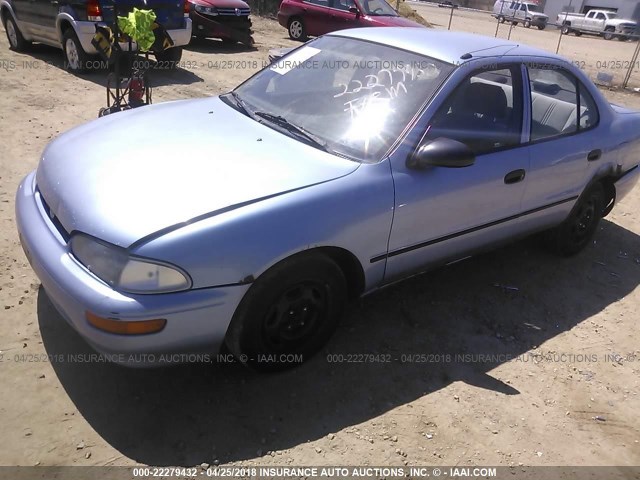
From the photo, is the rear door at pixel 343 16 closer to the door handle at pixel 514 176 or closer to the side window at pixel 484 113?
the side window at pixel 484 113

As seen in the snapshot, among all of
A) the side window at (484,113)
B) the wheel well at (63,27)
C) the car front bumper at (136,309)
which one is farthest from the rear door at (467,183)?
the wheel well at (63,27)

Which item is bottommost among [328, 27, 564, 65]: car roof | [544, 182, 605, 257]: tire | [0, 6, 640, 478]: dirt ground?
[0, 6, 640, 478]: dirt ground

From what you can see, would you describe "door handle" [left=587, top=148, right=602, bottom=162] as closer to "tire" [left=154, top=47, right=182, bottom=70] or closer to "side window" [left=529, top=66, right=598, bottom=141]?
"side window" [left=529, top=66, right=598, bottom=141]

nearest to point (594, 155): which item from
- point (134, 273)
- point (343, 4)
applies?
point (134, 273)

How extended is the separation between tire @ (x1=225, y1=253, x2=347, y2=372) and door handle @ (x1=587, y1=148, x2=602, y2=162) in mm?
2343

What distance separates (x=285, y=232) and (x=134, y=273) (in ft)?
2.25

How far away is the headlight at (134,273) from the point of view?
91.4 inches

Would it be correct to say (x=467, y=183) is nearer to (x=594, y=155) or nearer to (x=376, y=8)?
(x=594, y=155)

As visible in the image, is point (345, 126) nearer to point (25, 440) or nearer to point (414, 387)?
point (414, 387)

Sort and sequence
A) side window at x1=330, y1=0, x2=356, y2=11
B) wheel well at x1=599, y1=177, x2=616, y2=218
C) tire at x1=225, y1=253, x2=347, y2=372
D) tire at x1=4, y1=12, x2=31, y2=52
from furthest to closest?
side window at x1=330, y1=0, x2=356, y2=11 → tire at x1=4, y1=12, x2=31, y2=52 → wheel well at x1=599, y1=177, x2=616, y2=218 → tire at x1=225, y1=253, x2=347, y2=372

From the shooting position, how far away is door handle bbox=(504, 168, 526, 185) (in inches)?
138

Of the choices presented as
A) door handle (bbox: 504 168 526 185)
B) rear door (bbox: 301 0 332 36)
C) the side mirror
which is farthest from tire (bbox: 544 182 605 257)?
rear door (bbox: 301 0 332 36)

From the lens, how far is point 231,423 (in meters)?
2.67

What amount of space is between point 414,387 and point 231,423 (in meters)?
1.02
